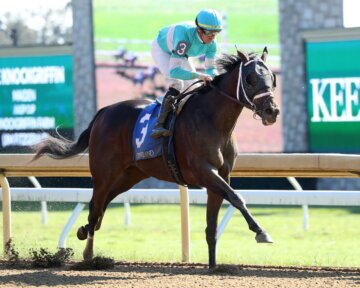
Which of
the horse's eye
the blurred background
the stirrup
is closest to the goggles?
the horse's eye

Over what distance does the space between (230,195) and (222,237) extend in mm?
4882

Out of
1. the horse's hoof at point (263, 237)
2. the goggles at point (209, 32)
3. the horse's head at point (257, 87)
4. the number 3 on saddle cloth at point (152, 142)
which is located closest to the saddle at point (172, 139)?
the number 3 on saddle cloth at point (152, 142)

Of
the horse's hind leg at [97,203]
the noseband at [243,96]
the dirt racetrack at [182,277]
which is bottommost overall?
the dirt racetrack at [182,277]

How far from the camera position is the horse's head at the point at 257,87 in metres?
6.97

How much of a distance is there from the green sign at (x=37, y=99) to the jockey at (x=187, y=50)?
911 cm

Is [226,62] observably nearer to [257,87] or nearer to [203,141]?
[257,87]

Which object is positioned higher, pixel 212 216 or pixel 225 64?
pixel 225 64

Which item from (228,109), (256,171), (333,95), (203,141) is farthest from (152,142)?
(333,95)

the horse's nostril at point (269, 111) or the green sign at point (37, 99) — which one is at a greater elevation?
the horse's nostril at point (269, 111)

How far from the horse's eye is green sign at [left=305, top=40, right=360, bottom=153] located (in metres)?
7.72

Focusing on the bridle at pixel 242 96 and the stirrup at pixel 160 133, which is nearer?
the bridle at pixel 242 96

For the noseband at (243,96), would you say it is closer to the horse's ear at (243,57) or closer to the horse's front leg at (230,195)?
the horse's ear at (243,57)

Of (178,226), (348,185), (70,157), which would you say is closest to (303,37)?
(348,185)

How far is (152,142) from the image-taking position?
7.77 metres
